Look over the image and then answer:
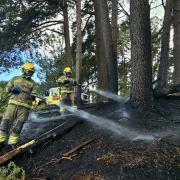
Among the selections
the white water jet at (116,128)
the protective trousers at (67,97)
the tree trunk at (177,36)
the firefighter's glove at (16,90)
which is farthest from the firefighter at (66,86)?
the tree trunk at (177,36)

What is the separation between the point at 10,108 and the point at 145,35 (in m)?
3.83

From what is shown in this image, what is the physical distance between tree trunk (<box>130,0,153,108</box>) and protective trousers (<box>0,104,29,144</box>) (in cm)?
283

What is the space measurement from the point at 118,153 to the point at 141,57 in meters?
2.85

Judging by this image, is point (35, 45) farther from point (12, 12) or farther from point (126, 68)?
point (126, 68)

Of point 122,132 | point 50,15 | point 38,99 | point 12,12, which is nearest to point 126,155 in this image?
point 122,132

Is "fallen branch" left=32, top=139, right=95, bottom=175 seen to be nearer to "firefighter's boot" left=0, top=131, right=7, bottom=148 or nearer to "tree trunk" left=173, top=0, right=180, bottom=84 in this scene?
"firefighter's boot" left=0, top=131, right=7, bottom=148

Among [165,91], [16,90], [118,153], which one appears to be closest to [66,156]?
[118,153]

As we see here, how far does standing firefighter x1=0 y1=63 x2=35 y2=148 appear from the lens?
8.53 m

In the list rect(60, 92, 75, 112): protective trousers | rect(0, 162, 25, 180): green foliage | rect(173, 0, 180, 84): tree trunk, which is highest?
rect(173, 0, 180, 84): tree trunk

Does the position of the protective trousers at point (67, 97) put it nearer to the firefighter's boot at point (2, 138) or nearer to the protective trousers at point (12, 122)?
the protective trousers at point (12, 122)

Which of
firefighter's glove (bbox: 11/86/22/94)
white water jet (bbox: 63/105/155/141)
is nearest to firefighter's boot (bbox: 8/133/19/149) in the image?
firefighter's glove (bbox: 11/86/22/94)

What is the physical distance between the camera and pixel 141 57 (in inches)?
339

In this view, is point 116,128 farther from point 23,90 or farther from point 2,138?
point 2,138

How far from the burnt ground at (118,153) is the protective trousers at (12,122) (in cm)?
71
